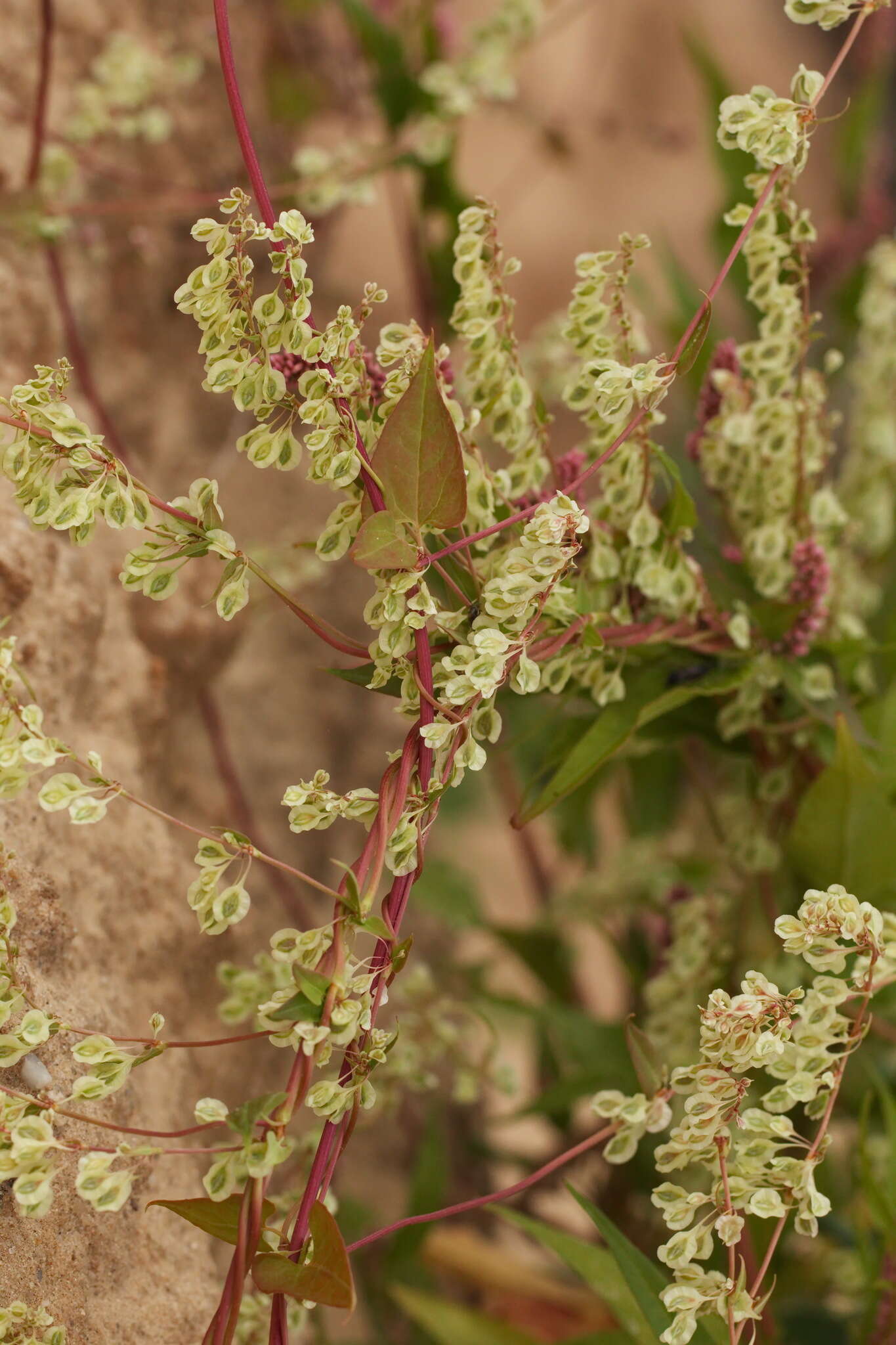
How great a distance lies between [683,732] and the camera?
0.65 meters

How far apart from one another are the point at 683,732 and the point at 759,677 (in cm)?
7

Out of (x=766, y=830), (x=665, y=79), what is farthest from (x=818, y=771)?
(x=665, y=79)

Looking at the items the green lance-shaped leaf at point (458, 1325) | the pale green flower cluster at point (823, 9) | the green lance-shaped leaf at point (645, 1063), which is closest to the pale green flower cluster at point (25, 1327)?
the green lance-shaped leaf at point (645, 1063)

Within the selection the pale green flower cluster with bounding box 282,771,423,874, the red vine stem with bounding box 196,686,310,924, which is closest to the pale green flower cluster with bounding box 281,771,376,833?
the pale green flower cluster with bounding box 282,771,423,874

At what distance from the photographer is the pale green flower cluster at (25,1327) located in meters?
0.41

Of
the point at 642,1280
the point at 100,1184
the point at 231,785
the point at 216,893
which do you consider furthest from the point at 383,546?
the point at 231,785

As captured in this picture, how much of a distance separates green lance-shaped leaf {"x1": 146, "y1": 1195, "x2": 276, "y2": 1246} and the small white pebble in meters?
0.08

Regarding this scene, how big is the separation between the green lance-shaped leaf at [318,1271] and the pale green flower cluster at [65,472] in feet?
0.92

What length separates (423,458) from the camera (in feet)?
1.44

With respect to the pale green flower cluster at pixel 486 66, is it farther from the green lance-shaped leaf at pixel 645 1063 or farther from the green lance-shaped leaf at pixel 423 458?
the green lance-shaped leaf at pixel 645 1063

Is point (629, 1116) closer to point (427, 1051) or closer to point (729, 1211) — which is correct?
point (729, 1211)

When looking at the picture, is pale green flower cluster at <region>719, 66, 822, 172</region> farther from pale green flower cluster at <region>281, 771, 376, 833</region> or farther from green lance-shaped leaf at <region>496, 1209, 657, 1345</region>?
green lance-shaped leaf at <region>496, 1209, 657, 1345</region>

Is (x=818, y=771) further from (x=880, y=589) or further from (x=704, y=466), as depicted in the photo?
(x=880, y=589)

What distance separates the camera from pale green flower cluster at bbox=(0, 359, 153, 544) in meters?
0.41
